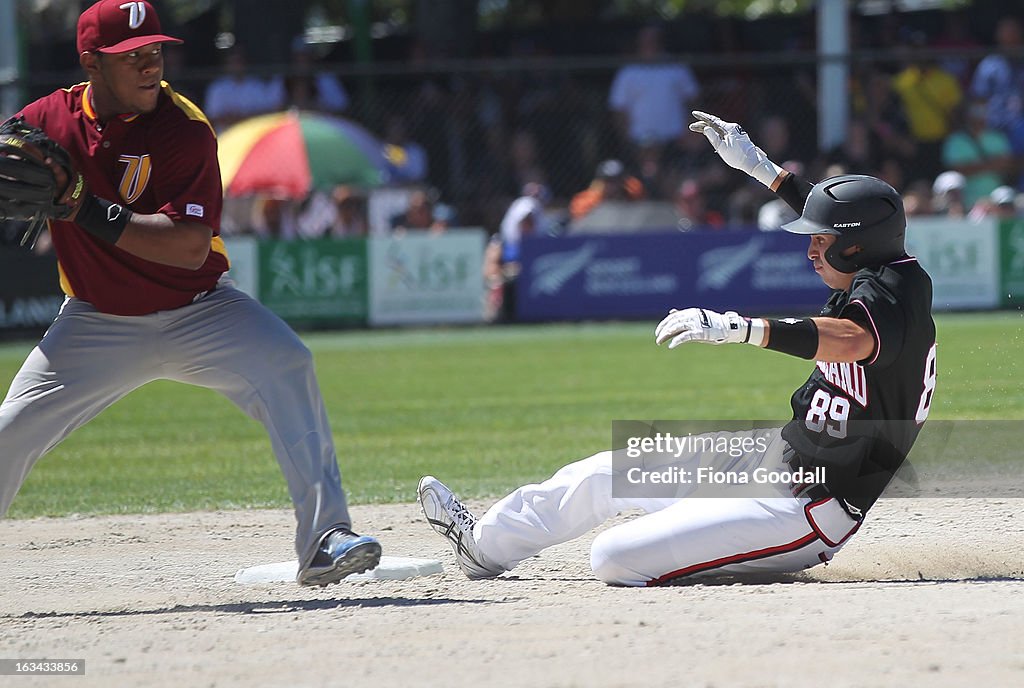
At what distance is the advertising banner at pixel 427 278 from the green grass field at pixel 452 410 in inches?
29.7

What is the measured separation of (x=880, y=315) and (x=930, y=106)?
15.4 metres

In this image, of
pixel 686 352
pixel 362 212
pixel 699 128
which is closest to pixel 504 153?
pixel 362 212

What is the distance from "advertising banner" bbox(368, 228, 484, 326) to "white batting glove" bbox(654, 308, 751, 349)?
12.6m

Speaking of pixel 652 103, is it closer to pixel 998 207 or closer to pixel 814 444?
pixel 998 207

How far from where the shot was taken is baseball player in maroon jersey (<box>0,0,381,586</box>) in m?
5.00

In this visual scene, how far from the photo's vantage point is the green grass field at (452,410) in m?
7.84

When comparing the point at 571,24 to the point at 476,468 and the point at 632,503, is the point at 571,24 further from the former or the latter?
the point at 632,503

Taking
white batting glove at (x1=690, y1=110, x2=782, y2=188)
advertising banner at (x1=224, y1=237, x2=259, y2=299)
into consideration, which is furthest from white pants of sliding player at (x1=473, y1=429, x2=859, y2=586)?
advertising banner at (x1=224, y1=237, x2=259, y2=299)

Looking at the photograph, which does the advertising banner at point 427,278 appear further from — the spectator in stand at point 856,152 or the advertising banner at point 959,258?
the advertising banner at point 959,258

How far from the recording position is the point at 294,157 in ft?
56.9

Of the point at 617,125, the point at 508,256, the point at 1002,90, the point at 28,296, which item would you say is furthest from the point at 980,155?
the point at 28,296

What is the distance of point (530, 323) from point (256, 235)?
11.5ft

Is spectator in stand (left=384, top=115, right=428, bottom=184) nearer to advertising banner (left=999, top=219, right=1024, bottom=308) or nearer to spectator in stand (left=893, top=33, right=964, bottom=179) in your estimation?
spectator in stand (left=893, top=33, right=964, bottom=179)

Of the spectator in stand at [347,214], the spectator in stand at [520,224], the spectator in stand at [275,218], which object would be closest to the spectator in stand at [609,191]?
the spectator in stand at [520,224]
